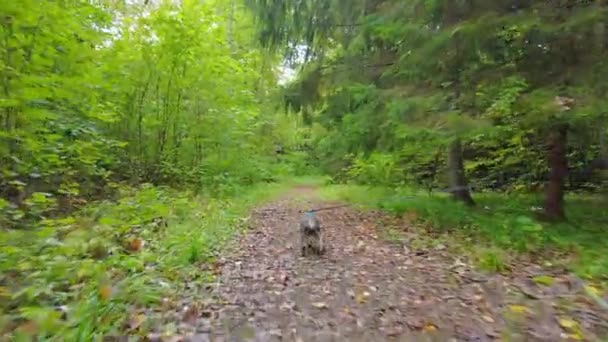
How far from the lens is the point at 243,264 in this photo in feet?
17.7

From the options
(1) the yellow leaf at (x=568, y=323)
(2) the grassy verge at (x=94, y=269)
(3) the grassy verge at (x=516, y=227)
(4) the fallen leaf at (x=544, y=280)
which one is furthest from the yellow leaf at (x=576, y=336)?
(2) the grassy verge at (x=94, y=269)

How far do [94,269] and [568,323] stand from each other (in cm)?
428

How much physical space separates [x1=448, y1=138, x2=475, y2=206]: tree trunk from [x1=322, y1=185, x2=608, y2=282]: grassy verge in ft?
0.84

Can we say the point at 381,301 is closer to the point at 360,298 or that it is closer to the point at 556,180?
the point at 360,298

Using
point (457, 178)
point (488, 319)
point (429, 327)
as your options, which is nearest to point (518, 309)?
point (488, 319)

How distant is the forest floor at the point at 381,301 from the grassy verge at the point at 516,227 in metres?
0.45

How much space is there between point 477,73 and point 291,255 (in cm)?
402

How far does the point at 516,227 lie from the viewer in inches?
247

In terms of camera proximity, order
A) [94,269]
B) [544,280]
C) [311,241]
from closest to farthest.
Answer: [94,269]
[544,280]
[311,241]

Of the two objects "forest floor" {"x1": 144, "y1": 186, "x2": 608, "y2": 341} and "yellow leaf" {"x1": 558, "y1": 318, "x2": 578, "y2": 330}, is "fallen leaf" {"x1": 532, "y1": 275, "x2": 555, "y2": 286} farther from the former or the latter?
"yellow leaf" {"x1": 558, "y1": 318, "x2": 578, "y2": 330}

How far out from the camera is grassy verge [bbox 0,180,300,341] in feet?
9.98

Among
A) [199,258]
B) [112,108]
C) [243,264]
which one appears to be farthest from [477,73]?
[112,108]

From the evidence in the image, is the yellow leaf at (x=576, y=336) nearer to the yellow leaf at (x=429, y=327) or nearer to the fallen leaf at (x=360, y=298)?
the yellow leaf at (x=429, y=327)

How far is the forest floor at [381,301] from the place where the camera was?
10.9 ft
